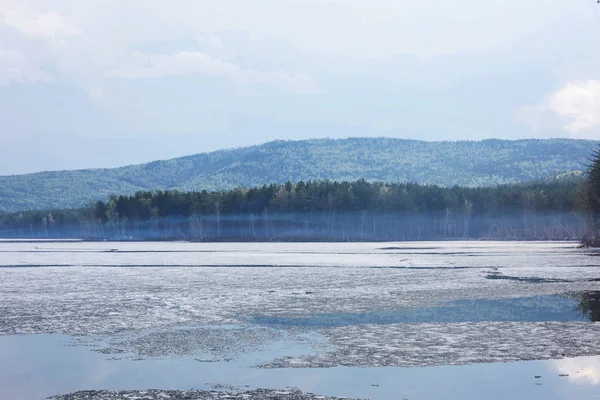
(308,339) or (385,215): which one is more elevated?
(385,215)

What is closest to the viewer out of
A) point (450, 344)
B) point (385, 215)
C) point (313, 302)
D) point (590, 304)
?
point (450, 344)

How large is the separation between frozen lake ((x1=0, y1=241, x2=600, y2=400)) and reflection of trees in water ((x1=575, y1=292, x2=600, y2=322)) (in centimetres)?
7

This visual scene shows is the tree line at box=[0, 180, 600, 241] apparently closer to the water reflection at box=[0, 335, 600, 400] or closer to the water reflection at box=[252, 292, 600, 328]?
the water reflection at box=[252, 292, 600, 328]

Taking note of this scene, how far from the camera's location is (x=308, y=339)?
19750 millimetres

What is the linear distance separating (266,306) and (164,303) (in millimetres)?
4048

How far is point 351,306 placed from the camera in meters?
27.1

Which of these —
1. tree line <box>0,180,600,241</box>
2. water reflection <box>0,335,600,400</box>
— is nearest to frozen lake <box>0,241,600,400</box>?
water reflection <box>0,335,600,400</box>

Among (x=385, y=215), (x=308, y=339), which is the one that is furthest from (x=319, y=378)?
(x=385, y=215)

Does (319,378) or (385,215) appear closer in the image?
(319,378)

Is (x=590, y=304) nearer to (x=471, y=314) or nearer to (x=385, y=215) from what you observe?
(x=471, y=314)

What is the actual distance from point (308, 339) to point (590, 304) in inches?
477

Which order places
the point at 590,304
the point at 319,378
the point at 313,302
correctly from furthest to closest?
the point at 313,302
the point at 590,304
the point at 319,378

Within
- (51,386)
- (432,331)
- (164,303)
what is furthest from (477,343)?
(164,303)

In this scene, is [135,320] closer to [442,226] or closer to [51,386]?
[51,386]
